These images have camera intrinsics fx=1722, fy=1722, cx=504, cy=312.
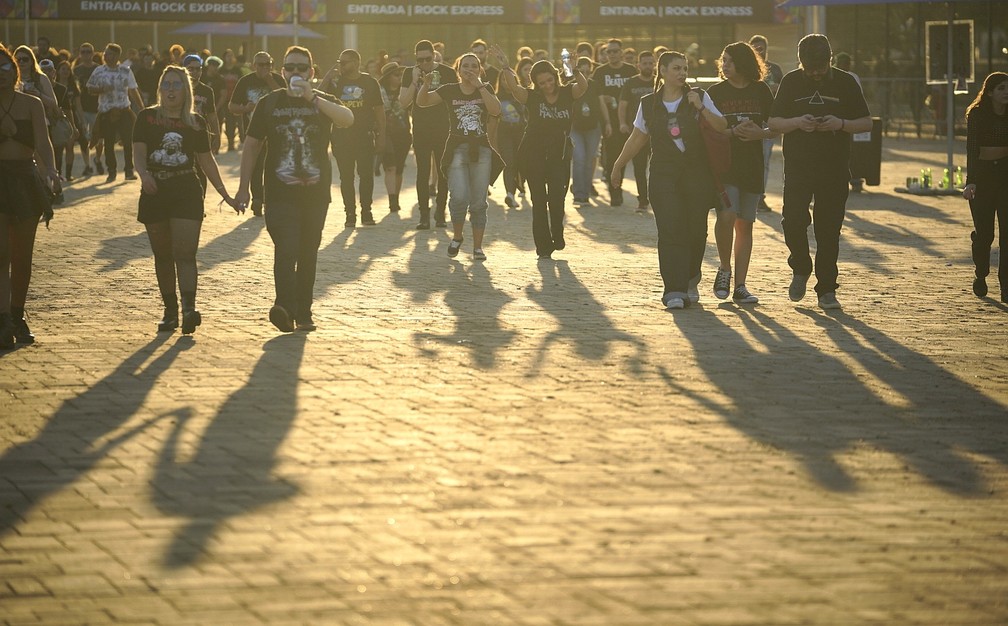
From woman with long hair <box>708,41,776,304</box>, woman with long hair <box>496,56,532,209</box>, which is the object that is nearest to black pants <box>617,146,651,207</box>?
woman with long hair <box>496,56,532,209</box>

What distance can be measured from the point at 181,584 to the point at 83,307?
22.4 feet

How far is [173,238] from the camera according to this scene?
10711mm

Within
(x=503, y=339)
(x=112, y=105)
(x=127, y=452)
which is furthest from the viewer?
(x=112, y=105)

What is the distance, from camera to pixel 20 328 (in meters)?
10.3

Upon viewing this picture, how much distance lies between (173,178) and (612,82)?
10.9m

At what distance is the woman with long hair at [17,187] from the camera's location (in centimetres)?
1023

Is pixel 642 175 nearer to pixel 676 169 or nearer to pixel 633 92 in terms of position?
pixel 633 92

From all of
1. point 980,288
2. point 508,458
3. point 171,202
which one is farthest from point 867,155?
point 508,458

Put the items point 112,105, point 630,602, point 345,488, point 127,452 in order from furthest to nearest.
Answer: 1. point 112,105
2. point 127,452
3. point 345,488
4. point 630,602

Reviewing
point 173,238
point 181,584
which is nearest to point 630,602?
point 181,584

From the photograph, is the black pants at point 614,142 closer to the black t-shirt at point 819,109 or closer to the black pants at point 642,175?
the black pants at point 642,175

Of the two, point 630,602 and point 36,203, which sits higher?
point 36,203

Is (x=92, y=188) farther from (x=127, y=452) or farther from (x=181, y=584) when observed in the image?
(x=181, y=584)

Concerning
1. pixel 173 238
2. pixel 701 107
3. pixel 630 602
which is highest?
pixel 701 107
